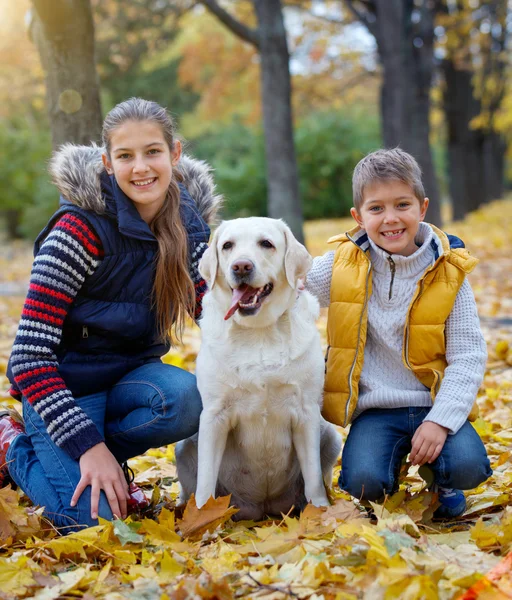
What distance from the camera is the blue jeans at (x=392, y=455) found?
9.07 feet

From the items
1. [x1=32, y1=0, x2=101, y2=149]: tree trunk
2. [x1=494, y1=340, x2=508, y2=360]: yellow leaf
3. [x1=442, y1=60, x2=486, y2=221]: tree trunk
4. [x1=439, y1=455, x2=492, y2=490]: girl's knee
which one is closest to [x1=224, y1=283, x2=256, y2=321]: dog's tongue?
[x1=439, y1=455, x2=492, y2=490]: girl's knee

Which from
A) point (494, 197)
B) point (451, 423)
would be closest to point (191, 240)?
point (451, 423)

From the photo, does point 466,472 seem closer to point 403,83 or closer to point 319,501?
point 319,501

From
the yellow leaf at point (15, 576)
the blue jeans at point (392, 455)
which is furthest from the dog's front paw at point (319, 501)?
the yellow leaf at point (15, 576)

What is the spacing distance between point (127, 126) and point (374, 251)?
121cm

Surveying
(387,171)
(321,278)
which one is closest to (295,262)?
(321,278)

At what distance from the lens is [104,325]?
305cm

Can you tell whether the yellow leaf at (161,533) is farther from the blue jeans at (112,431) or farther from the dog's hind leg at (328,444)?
the dog's hind leg at (328,444)

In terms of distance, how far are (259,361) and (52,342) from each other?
0.86 metres

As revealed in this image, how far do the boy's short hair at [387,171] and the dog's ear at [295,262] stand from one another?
38 centimetres

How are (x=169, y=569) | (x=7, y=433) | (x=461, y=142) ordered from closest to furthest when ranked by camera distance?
1. (x=169, y=569)
2. (x=7, y=433)
3. (x=461, y=142)

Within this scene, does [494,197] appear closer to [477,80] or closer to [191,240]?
[477,80]

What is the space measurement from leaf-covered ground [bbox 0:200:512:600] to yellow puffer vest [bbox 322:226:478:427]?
479mm

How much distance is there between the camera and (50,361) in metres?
2.88
